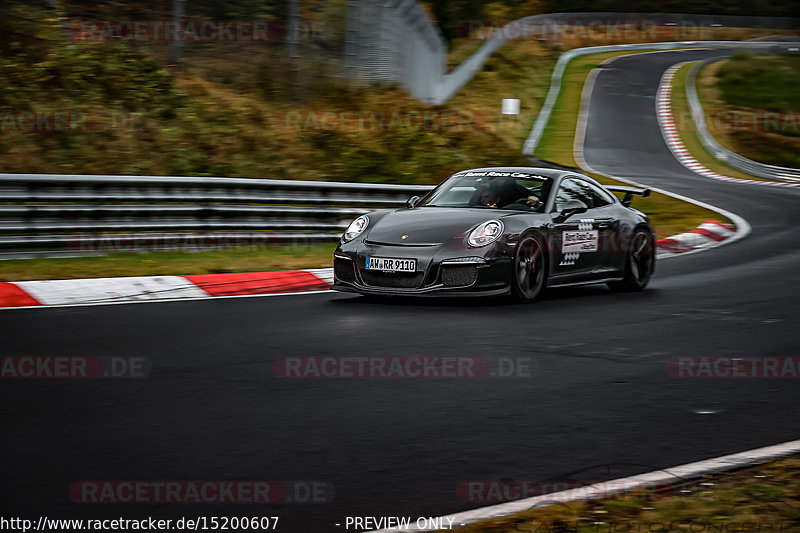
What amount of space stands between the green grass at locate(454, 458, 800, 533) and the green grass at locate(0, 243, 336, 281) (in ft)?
25.9

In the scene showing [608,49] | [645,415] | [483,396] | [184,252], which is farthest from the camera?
[608,49]

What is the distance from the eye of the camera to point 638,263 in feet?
37.1

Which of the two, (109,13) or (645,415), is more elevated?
(109,13)

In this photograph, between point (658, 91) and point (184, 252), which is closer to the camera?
point (184, 252)

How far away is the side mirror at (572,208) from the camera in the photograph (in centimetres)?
1022

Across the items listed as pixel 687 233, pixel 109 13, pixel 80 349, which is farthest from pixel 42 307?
pixel 109 13

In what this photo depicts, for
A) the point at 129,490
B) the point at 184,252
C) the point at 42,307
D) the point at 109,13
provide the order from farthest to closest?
the point at 109,13 < the point at 184,252 < the point at 42,307 < the point at 129,490

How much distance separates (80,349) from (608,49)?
5590 centimetres

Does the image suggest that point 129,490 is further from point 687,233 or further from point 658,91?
point 658,91

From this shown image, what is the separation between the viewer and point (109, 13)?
20750mm
